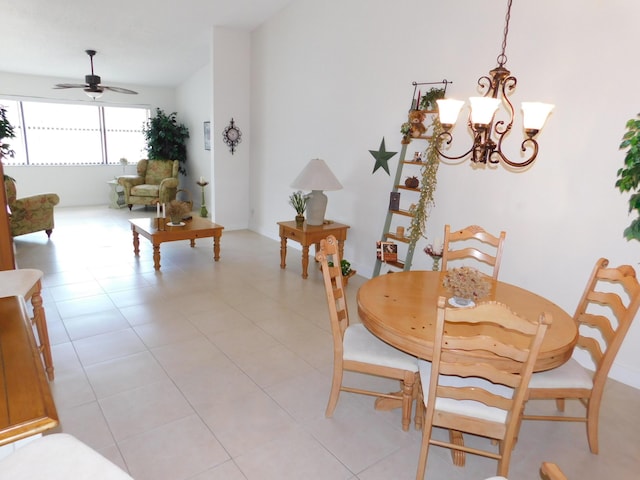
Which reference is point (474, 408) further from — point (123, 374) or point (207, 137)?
point (207, 137)

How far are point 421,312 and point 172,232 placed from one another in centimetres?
330

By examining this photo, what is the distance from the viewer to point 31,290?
213 cm

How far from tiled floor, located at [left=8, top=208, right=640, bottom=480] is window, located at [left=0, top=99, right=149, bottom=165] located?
15.5 ft

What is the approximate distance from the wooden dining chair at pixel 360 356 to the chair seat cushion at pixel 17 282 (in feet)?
4.92

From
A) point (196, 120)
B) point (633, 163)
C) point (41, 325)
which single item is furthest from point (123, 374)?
point (196, 120)

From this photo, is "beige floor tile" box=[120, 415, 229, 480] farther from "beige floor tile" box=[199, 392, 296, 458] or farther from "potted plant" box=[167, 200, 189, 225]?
"potted plant" box=[167, 200, 189, 225]

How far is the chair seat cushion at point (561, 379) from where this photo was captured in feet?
6.22

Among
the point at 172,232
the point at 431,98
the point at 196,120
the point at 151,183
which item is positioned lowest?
the point at 172,232

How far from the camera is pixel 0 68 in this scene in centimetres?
670

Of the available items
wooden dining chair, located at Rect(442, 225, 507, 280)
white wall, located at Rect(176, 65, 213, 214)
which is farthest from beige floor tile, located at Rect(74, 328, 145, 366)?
white wall, located at Rect(176, 65, 213, 214)

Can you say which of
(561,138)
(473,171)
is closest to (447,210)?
(473,171)

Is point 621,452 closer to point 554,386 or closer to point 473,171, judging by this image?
point 554,386

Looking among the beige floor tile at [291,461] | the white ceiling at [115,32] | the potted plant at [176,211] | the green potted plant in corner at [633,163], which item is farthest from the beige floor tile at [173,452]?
the white ceiling at [115,32]

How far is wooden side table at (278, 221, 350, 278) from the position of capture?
14.2 feet
